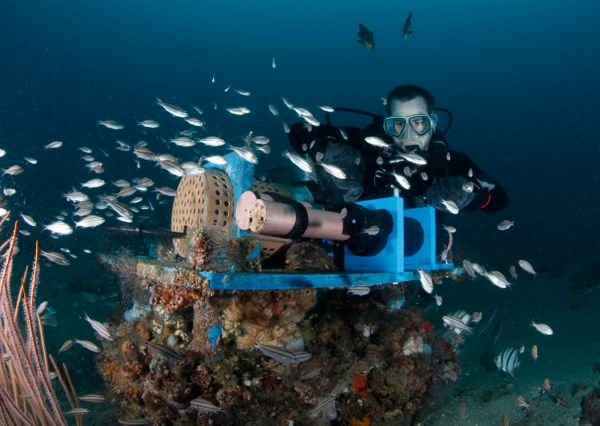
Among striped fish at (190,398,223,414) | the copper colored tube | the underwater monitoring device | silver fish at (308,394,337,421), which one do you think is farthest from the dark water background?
striped fish at (190,398,223,414)

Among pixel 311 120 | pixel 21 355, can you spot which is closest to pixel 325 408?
pixel 21 355

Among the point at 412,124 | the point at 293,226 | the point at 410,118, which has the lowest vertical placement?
the point at 293,226

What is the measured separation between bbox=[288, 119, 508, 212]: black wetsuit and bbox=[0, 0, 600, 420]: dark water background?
5547 cm

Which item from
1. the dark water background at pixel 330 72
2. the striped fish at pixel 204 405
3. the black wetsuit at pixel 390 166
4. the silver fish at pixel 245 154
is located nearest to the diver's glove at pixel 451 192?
the black wetsuit at pixel 390 166

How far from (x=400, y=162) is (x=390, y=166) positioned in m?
0.26

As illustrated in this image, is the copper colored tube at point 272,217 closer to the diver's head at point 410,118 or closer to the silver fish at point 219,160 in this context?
the silver fish at point 219,160

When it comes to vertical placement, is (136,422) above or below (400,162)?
below

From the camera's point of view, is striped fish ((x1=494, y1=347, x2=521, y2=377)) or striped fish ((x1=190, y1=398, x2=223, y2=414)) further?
striped fish ((x1=494, y1=347, x2=521, y2=377))

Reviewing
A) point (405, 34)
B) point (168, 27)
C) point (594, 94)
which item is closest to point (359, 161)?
point (405, 34)

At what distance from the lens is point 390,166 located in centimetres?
570

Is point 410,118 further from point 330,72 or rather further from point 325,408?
point 330,72

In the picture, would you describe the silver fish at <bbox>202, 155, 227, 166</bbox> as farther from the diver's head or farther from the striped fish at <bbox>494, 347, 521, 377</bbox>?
the striped fish at <bbox>494, 347, 521, 377</bbox>

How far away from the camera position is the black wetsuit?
5.60 metres

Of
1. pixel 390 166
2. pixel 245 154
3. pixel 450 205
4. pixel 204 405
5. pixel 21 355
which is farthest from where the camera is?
pixel 390 166
